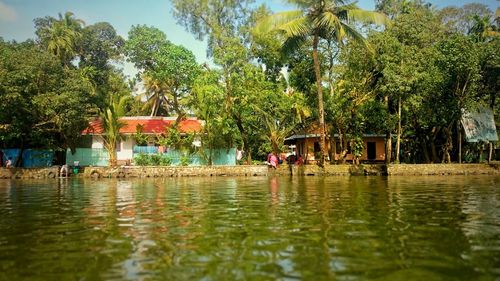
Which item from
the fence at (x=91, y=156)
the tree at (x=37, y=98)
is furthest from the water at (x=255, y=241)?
the fence at (x=91, y=156)

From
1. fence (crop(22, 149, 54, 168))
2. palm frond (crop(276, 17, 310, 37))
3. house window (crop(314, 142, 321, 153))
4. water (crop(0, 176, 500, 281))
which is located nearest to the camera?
water (crop(0, 176, 500, 281))

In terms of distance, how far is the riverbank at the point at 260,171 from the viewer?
98.2ft

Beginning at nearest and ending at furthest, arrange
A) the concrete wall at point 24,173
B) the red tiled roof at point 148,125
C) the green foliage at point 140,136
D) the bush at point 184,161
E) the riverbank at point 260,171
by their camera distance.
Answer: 1. the riverbank at point 260,171
2. the concrete wall at point 24,173
3. the bush at point 184,161
4. the green foliage at point 140,136
5. the red tiled roof at point 148,125

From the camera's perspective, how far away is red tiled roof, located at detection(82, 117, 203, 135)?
38.3 m

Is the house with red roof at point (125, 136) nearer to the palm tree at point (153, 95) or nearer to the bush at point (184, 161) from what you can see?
the bush at point (184, 161)

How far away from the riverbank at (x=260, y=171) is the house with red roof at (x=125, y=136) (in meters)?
3.15

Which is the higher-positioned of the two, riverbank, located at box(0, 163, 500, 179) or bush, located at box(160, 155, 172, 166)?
bush, located at box(160, 155, 172, 166)

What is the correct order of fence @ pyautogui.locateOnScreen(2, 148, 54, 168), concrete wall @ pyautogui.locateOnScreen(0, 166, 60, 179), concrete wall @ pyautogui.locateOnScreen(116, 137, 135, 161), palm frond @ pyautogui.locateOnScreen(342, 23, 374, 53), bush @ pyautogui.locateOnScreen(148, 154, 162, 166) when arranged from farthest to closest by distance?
concrete wall @ pyautogui.locateOnScreen(116, 137, 135, 161) → fence @ pyautogui.locateOnScreen(2, 148, 54, 168) → bush @ pyautogui.locateOnScreen(148, 154, 162, 166) → concrete wall @ pyautogui.locateOnScreen(0, 166, 60, 179) → palm frond @ pyautogui.locateOnScreen(342, 23, 374, 53)

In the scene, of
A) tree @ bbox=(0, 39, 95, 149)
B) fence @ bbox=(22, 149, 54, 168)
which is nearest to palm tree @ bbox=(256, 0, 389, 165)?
tree @ bbox=(0, 39, 95, 149)

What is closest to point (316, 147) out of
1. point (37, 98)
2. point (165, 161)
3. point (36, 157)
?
point (165, 161)

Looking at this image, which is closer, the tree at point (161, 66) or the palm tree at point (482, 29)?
the palm tree at point (482, 29)

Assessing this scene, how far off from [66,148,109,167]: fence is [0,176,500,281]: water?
23862 millimetres

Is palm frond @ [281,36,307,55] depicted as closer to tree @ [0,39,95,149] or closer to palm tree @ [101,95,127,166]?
palm tree @ [101,95,127,166]

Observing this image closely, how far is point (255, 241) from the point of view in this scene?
7.48m
